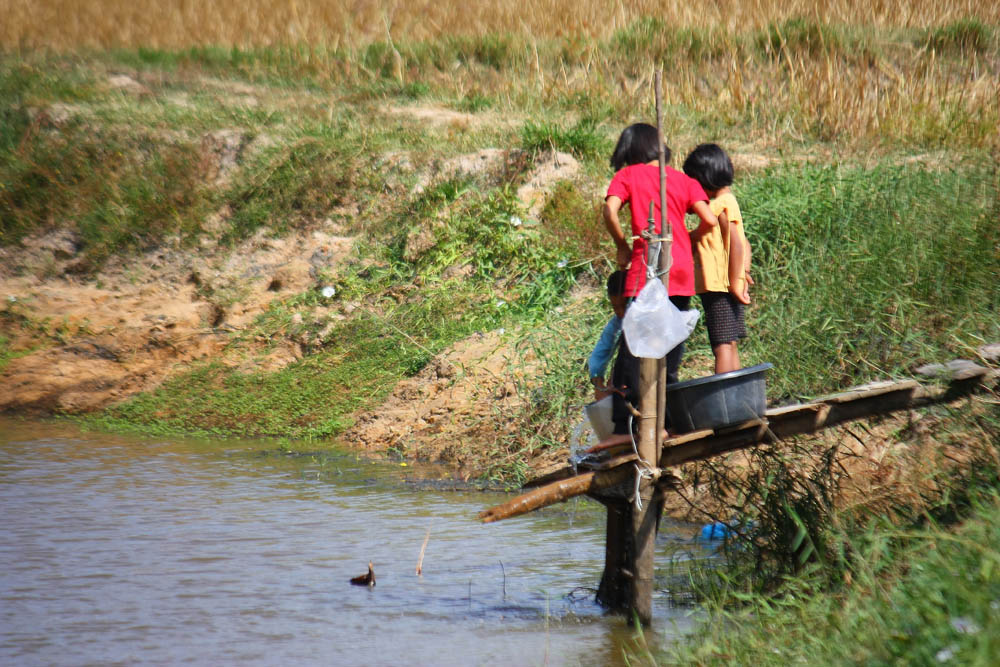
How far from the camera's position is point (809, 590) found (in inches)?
147

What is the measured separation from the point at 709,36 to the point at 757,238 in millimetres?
5480

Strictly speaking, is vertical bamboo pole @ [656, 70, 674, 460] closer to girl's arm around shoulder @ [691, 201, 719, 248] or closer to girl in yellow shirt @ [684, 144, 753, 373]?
girl's arm around shoulder @ [691, 201, 719, 248]

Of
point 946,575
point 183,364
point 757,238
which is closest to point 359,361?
point 183,364

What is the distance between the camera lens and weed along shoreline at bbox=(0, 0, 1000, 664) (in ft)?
12.7

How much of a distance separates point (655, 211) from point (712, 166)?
581 mm

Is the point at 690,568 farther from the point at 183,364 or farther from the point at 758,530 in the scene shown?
the point at 183,364

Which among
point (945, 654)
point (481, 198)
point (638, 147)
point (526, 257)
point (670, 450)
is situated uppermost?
point (481, 198)

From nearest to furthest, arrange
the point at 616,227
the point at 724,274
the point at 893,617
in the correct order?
the point at 893,617 → the point at 616,227 → the point at 724,274

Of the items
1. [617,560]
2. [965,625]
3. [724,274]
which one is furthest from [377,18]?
[965,625]

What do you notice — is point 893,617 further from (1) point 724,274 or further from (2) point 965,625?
(1) point 724,274

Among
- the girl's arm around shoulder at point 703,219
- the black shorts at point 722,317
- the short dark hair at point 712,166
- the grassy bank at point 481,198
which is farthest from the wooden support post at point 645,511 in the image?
the grassy bank at point 481,198

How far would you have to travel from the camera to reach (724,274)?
4293 millimetres

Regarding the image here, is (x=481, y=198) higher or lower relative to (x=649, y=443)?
higher

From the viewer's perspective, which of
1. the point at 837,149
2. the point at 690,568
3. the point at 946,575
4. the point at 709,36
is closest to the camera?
the point at 946,575
